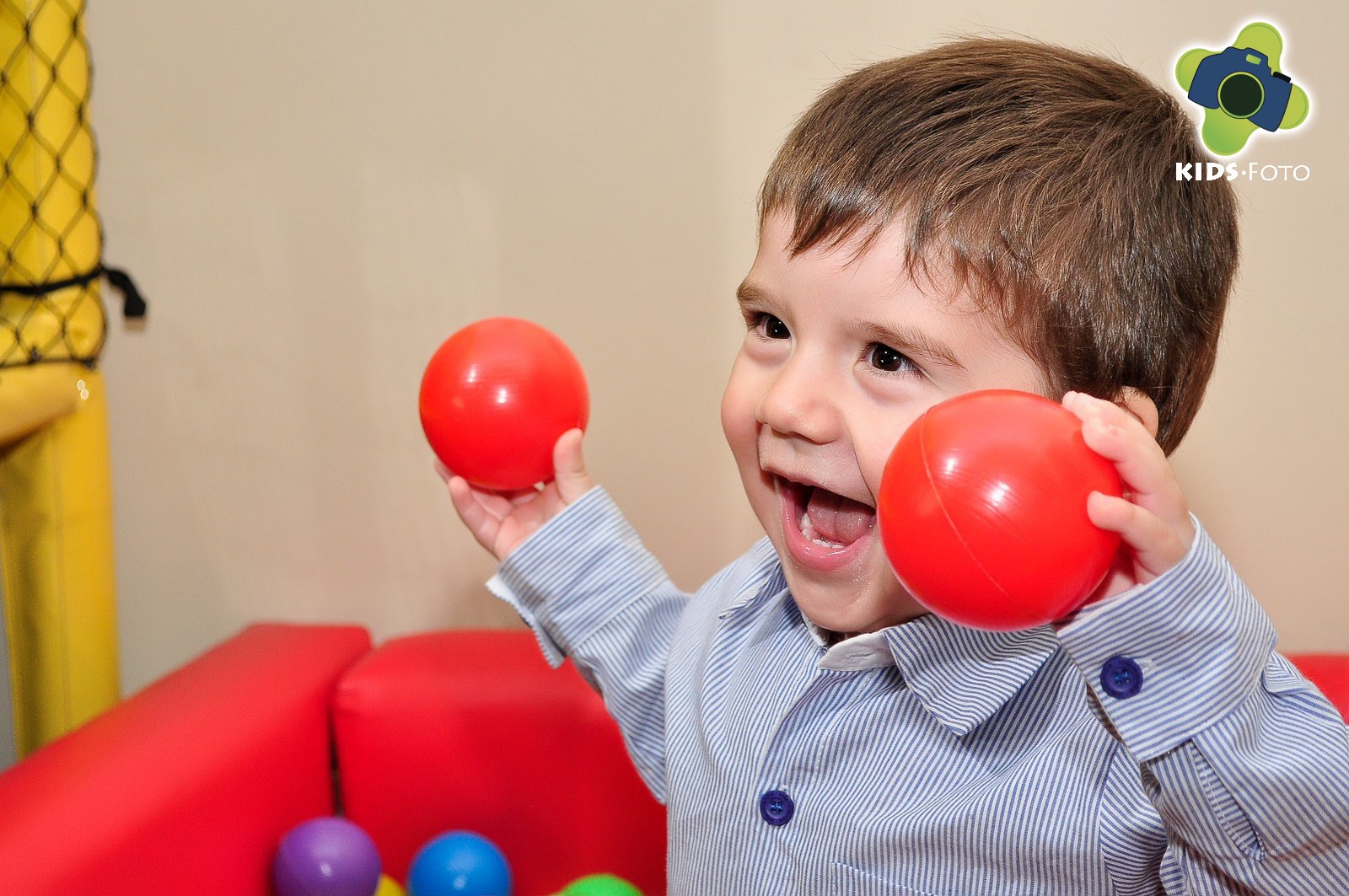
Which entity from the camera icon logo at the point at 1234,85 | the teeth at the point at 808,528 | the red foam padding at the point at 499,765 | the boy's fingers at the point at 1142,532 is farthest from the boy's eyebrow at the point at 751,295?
the camera icon logo at the point at 1234,85

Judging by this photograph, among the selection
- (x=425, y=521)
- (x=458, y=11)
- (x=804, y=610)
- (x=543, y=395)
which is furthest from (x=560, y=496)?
(x=458, y=11)

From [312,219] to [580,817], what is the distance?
0.61m

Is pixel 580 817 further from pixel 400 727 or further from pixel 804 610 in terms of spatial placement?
pixel 804 610

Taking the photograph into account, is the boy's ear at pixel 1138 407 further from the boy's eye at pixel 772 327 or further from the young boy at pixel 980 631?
the boy's eye at pixel 772 327

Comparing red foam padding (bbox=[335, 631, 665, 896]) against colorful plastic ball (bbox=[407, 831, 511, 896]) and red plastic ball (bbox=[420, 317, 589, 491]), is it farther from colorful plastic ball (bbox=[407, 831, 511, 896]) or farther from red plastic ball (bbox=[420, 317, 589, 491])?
red plastic ball (bbox=[420, 317, 589, 491])

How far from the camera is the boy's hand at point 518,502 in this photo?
2.76ft

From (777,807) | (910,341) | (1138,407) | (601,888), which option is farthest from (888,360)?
(601,888)

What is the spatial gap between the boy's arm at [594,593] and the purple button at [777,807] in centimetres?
15

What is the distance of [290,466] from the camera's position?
4.07 ft

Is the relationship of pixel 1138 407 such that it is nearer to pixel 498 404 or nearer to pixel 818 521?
pixel 818 521

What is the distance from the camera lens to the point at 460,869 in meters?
1.01

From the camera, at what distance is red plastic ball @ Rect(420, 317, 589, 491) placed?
31.1 inches

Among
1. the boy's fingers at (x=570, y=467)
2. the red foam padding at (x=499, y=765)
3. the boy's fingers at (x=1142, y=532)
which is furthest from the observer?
the red foam padding at (x=499, y=765)

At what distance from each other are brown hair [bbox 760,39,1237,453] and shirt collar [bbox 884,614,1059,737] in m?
0.14
